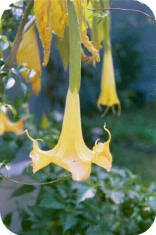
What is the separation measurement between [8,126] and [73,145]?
33cm

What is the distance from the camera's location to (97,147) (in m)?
0.50

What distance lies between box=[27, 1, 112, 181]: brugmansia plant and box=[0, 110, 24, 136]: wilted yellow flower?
0.86 feet

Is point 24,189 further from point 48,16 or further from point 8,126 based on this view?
point 48,16

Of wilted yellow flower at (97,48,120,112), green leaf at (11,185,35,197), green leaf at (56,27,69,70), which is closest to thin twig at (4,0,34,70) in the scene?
green leaf at (56,27,69,70)

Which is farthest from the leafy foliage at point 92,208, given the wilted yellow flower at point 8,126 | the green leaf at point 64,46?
the green leaf at point 64,46

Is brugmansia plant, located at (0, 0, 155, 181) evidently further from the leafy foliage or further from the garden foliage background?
the leafy foliage

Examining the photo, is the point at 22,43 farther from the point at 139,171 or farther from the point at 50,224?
the point at 139,171

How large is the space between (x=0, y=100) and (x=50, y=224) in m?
0.24

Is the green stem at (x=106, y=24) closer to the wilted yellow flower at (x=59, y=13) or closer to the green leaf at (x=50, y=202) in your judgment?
the wilted yellow flower at (x=59, y=13)

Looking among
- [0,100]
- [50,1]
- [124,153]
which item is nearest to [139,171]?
[124,153]

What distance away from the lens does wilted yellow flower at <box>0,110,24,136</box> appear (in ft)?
2.58

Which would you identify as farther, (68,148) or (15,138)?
(15,138)

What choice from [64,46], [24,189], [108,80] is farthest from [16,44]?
[24,189]

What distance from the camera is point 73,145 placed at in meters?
0.50
